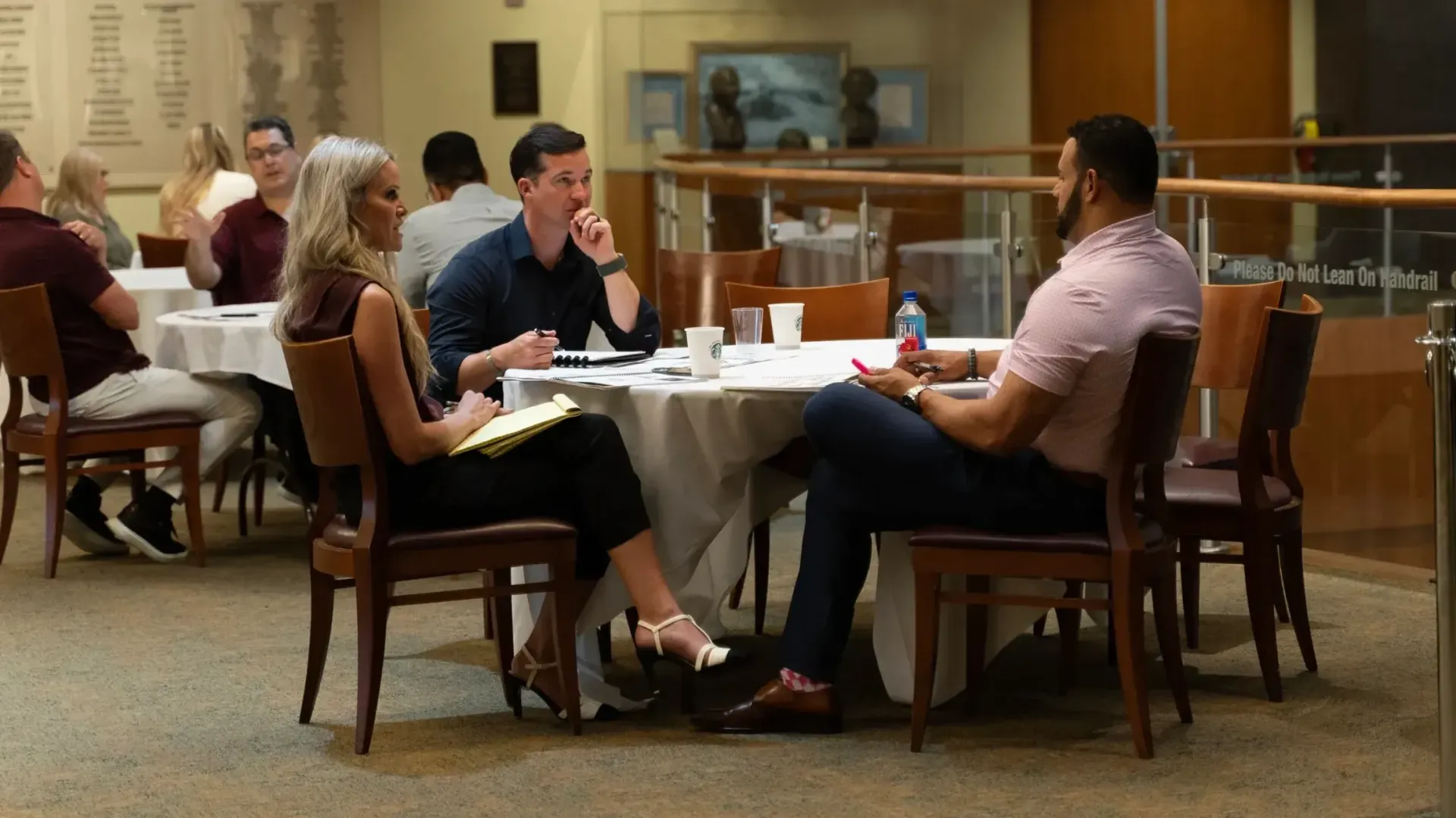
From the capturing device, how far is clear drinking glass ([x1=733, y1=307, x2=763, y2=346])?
4.37 meters

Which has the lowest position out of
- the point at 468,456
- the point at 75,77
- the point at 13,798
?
the point at 13,798

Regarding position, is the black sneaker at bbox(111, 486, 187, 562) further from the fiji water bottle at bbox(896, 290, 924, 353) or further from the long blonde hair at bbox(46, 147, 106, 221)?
the fiji water bottle at bbox(896, 290, 924, 353)

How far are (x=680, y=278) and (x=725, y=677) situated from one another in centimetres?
211

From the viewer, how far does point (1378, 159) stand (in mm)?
11320

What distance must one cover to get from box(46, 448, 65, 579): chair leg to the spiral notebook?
221 centimetres

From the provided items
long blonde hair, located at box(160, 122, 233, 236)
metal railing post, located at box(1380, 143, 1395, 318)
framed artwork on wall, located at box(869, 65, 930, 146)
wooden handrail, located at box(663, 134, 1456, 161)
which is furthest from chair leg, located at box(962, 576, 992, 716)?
framed artwork on wall, located at box(869, 65, 930, 146)

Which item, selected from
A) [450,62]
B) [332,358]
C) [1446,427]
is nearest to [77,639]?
[332,358]

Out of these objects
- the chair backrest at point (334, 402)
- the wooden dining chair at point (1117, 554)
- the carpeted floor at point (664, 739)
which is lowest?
the carpeted floor at point (664, 739)

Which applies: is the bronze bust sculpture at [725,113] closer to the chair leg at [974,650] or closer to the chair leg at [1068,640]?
the chair leg at [1068,640]

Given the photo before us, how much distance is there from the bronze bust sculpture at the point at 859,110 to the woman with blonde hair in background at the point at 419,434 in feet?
26.1

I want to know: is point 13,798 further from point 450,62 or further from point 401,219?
point 450,62

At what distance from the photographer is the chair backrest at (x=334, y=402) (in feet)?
12.1

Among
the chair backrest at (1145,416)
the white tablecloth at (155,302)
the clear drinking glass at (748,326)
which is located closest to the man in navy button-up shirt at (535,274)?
the clear drinking glass at (748,326)

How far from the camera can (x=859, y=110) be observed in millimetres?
11820
